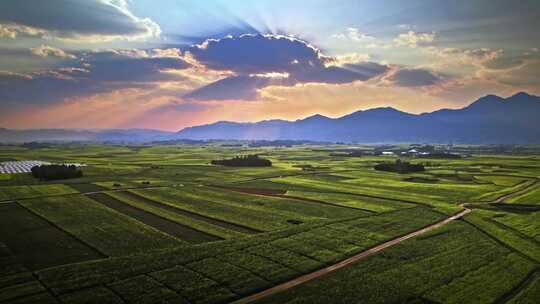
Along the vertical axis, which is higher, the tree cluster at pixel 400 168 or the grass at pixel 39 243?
the tree cluster at pixel 400 168

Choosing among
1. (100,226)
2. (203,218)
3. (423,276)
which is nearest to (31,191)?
(100,226)

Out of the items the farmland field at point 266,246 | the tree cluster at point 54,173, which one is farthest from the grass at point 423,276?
the tree cluster at point 54,173

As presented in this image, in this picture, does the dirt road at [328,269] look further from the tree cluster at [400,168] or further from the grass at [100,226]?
the tree cluster at [400,168]

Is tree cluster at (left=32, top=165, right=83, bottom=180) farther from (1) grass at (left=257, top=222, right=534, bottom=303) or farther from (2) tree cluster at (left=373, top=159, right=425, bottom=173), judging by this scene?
(2) tree cluster at (left=373, top=159, right=425, bottom=173)

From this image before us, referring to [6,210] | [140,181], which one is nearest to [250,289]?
[6,210]

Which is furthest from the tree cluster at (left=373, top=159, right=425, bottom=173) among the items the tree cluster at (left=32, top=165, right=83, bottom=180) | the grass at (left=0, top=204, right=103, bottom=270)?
the grass at (left=0, top=204, right=103, bottom=270)

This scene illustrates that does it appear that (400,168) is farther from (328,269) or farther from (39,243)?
(39,243)

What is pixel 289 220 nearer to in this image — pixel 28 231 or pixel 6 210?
pixel 28 231

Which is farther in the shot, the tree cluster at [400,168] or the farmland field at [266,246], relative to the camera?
the tree cluster at [400,168]

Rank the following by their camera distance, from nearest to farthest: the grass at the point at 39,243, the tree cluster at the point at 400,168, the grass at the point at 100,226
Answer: the grass at the point at 39,243
the grass at the point at 100,226
the tree cluster at the point at 400,168
